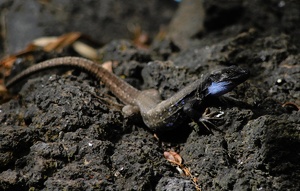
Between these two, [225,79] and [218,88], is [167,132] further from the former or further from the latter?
[225,79]

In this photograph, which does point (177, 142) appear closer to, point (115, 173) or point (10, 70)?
point (115, 173)

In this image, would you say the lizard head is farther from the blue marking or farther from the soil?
the soil

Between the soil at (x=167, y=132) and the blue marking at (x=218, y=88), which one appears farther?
the blue marking at (x=218, y=88)

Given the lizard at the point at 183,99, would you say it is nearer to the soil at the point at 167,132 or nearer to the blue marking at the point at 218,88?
the blue marking at the point at 218,88

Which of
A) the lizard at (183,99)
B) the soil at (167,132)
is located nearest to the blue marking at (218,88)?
the lizard at (183,99)

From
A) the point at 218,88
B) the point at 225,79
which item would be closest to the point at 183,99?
the point at 218,88
